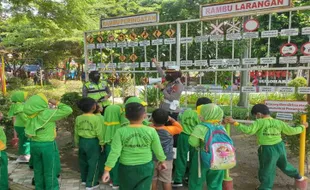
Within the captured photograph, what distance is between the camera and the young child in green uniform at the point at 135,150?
108 inches

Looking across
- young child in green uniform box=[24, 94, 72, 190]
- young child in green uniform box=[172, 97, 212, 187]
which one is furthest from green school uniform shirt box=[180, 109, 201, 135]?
young child in green uniform box=[24, 94, 72, 190]

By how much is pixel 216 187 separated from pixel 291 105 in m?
1.77

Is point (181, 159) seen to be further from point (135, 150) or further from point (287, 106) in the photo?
point (287, 106)

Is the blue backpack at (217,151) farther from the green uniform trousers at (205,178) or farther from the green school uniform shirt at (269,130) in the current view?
the green school uniform shirt at (269,130)

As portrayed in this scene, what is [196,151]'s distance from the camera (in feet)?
10.6

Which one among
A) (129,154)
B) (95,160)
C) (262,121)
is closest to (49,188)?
(95,160)

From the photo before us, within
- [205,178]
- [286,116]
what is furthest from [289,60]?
[205,178]

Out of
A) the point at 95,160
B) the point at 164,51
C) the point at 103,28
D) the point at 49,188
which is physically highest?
the point at 103,28

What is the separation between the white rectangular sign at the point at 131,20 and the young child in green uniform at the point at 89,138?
7.45 feet

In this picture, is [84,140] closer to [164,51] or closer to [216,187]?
[216,187]

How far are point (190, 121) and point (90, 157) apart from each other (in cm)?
A: 144

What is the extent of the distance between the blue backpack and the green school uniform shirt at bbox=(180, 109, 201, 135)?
74cm

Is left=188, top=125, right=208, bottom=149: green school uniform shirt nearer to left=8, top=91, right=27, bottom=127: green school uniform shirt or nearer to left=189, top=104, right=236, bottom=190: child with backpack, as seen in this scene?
left=189, top=104, right=236, bottom=190: child with backpack

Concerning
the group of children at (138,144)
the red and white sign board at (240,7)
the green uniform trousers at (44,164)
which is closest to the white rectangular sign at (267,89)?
the group of children at (138,144)
